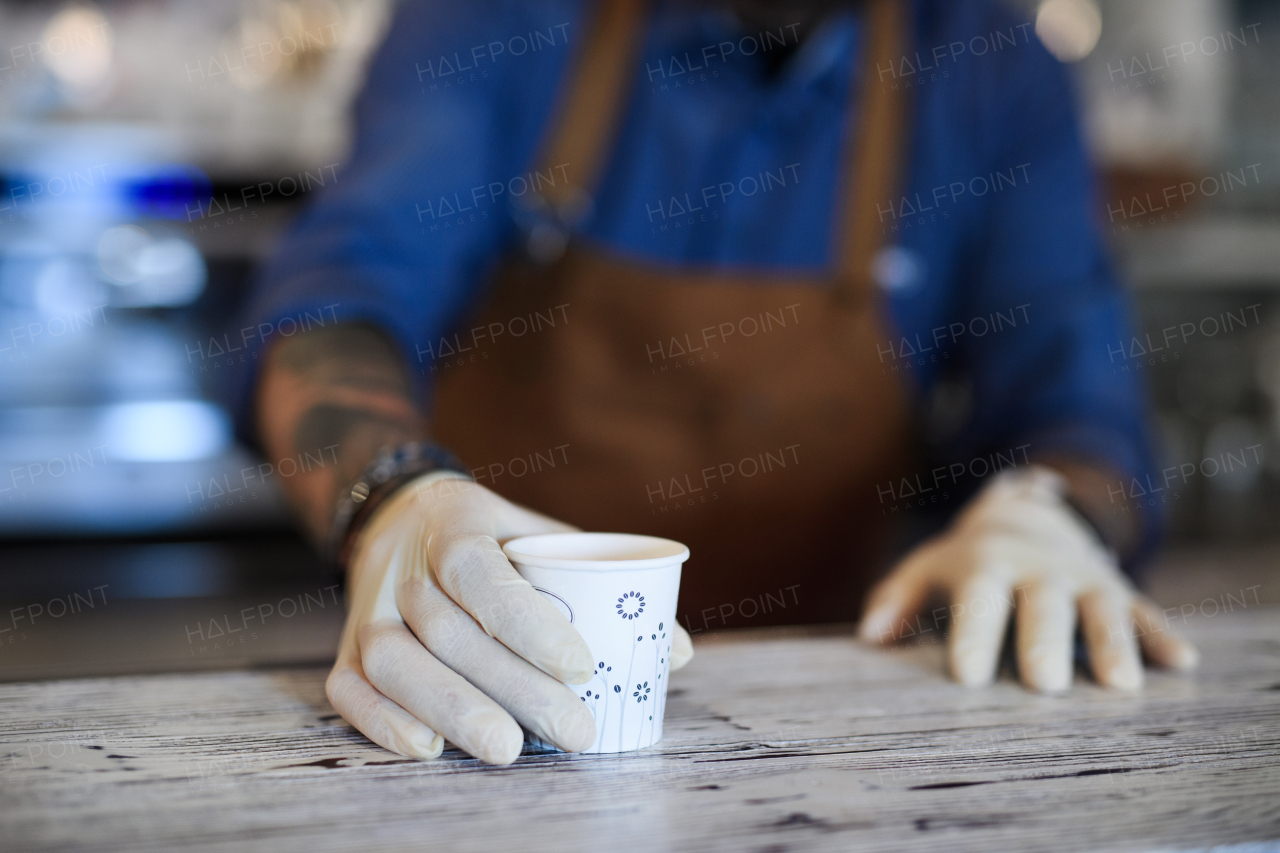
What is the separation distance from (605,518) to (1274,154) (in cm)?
249

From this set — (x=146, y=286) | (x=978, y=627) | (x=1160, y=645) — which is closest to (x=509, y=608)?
(x=978, y=627)

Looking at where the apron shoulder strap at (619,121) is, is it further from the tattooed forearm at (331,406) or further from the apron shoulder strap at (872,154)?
→ the tattooed forearm at (331,406)

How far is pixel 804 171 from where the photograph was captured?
4.17 ft

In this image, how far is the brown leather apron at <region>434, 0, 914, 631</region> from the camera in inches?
48.8

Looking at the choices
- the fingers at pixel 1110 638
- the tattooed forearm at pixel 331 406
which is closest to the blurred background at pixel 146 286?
the tattooed forearm at pixel 331 406

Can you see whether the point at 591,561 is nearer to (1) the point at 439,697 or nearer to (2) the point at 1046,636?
(1) the point at 439,697

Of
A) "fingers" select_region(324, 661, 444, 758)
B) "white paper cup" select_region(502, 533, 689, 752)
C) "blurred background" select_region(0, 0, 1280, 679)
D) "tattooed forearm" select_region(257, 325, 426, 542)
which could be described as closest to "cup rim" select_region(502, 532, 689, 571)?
"white paper cup" select_region(502, 533, 689, 752)

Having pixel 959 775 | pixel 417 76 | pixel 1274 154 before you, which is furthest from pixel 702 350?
pixel 1274 154

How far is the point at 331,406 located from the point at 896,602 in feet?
1.69

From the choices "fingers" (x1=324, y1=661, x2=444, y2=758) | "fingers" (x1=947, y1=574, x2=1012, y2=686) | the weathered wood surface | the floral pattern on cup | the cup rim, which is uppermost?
the cup rim

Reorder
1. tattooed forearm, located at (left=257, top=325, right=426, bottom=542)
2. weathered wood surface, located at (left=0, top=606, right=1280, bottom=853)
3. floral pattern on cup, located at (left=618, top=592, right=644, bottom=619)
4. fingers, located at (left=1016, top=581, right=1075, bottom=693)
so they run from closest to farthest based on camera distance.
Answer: weathered wood surface, located at (left=0, top=606, right=1280, bottom=853) < floral pattern on cup, located at (left=618, top=592, right=644, bottom=619) < fingers, located at (left=1016, top=581, right=1075, bottom=693) < tattooed forearm, located at (left=257, top=325, right=426, bottom=542)

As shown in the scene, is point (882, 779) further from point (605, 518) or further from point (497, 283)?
point (497, 283)

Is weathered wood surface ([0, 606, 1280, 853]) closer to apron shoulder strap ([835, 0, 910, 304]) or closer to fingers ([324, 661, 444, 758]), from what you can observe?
fingers ([324, 661, 444, 758])

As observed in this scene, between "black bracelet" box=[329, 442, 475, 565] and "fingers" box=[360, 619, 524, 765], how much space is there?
0.51 feet
